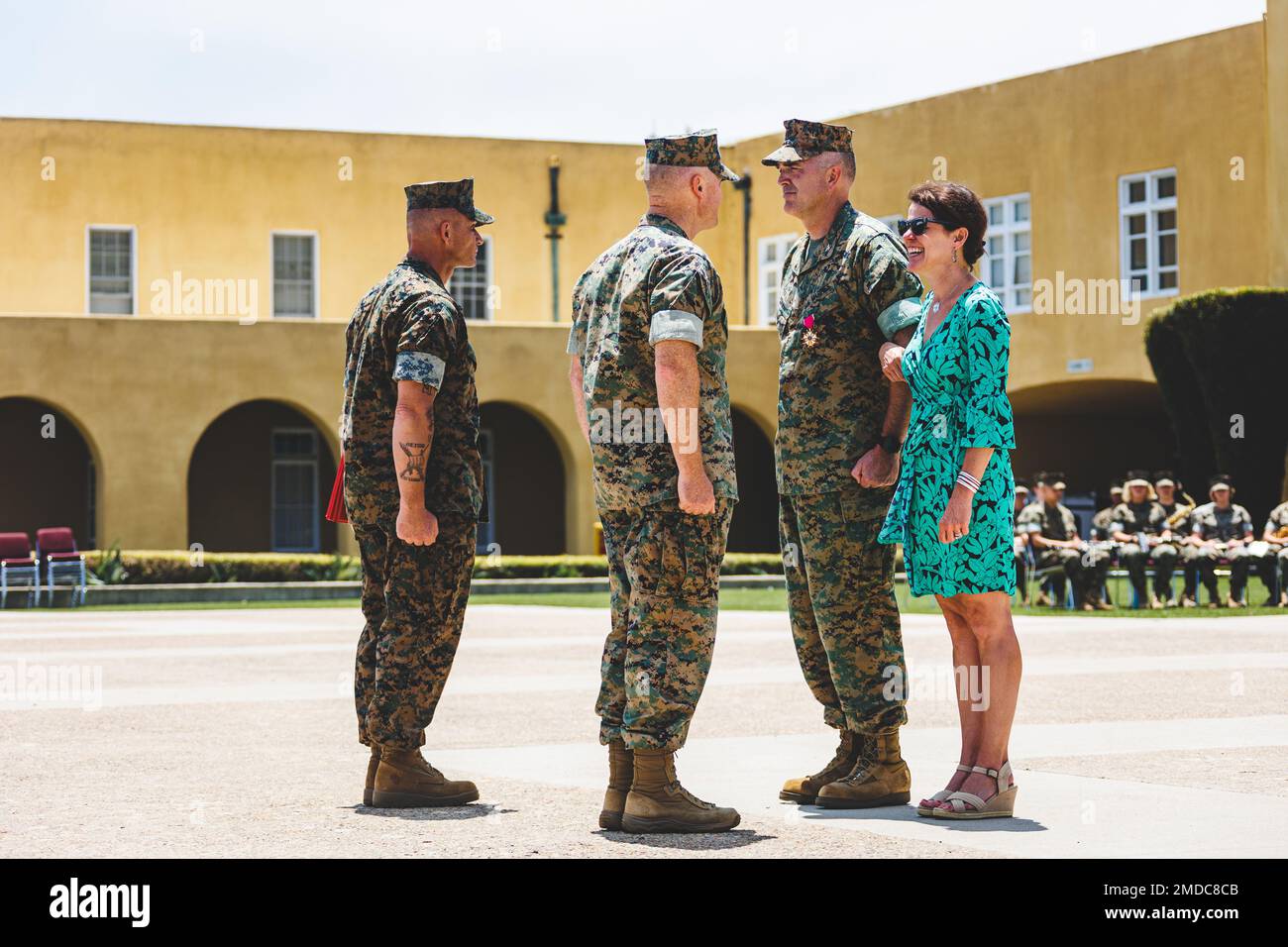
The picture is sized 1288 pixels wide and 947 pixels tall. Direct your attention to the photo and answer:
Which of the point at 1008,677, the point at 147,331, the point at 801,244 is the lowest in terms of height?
the point at 1008,677

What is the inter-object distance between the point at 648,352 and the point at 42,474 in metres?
27.5

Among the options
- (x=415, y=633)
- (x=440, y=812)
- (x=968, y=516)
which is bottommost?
(x=440, y=812)

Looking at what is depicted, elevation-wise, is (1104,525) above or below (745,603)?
above

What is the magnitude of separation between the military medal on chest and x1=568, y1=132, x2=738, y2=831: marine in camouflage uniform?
0.54m

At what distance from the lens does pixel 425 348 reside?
6.82m

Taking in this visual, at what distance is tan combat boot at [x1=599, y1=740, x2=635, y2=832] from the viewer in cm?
623

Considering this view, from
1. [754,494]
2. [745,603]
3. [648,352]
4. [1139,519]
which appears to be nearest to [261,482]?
[754,494]

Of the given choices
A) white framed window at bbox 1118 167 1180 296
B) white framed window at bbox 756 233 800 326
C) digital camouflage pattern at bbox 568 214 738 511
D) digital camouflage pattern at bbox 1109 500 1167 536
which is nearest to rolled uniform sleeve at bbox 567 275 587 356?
digital camouflage pattern at bbox 568 214 738 511

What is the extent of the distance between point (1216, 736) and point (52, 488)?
2668 cm

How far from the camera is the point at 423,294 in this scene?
6941mm

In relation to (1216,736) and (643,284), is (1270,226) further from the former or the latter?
(643,284)

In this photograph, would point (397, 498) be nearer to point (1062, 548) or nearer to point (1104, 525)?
point (1062, 548)
